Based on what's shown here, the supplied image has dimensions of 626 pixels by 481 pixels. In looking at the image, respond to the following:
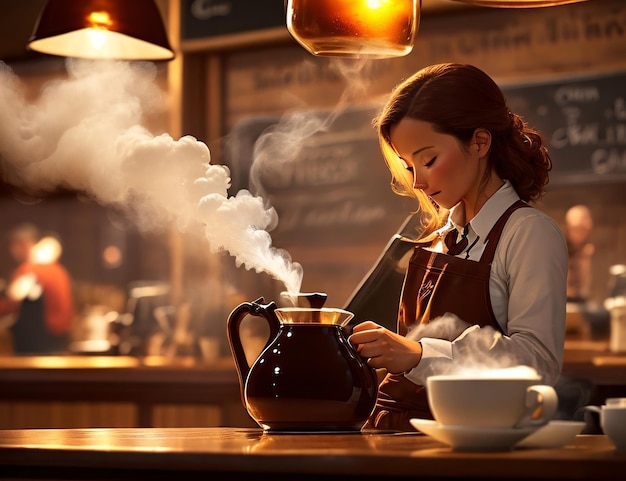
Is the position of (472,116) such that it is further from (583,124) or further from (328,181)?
(328,181)

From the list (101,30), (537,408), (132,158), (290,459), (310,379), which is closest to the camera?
(290,459)

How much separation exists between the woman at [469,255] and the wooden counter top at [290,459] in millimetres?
257

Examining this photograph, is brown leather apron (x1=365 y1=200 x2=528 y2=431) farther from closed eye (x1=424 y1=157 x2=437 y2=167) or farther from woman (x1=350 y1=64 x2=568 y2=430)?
closed eye (x1=424 y1=157 x2=437 y2=167)

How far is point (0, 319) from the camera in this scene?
20.3ft

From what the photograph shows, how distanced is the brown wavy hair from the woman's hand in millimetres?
392

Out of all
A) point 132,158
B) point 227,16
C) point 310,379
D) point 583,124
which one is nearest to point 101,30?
point 132,158

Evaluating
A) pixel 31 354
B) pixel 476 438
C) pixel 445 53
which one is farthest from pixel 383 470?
pixel 31 354

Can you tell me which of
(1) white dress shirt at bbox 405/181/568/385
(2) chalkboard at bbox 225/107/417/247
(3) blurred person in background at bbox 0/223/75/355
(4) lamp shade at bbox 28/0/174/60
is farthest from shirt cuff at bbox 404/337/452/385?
(3) blurred person in background at bbox 0/223/75/355

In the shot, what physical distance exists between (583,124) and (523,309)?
3.27m

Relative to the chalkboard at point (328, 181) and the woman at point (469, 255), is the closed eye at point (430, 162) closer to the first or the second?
the woman at point (469, 255)

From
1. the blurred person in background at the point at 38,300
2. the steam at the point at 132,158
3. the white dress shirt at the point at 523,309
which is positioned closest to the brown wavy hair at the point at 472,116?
the white dress shirt at the point at 523,309

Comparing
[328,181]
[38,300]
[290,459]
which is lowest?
[38,300]

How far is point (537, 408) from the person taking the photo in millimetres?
1185

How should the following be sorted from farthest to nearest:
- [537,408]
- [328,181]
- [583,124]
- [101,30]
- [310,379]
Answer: [328,181] < [583,124] < [101,30] < [310,379] < [537,408]
